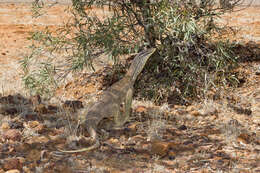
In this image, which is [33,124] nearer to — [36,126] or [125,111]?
[36,126]

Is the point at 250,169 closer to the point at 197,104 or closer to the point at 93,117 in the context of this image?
the point at 93,117

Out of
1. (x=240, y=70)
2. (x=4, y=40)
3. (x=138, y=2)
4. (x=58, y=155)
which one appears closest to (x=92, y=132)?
(x=58, y=155)

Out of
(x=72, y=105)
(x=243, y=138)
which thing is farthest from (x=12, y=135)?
(x=243, y=138)

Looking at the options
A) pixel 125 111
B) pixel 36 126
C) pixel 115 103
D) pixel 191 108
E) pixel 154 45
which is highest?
pixel 154 45

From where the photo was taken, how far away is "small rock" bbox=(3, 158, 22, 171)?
3.06m

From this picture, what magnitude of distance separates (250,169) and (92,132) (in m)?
1.51

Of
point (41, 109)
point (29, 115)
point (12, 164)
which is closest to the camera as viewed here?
point (12, 164)

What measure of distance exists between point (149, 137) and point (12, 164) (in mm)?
1398

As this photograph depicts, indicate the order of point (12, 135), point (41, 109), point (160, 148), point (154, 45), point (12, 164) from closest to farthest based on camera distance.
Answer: point (12, 164) → point (160, 148) → point (12, 135) → point (41, 109) → point (154, 45)

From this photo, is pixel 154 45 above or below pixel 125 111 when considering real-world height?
above

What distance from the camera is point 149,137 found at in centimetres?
377

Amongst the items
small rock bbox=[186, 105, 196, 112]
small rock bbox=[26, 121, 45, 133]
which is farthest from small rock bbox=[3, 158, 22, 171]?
small rock bbox=[186, 105, 196, 112]

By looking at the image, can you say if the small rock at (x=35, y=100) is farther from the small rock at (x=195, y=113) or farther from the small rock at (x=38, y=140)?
the small rock at (x=195, y=113)

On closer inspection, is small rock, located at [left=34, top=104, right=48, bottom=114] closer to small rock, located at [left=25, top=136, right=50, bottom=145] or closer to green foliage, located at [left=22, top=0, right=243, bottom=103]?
green foliage, located at [left=22, top=0, right=243, bottom=103]
